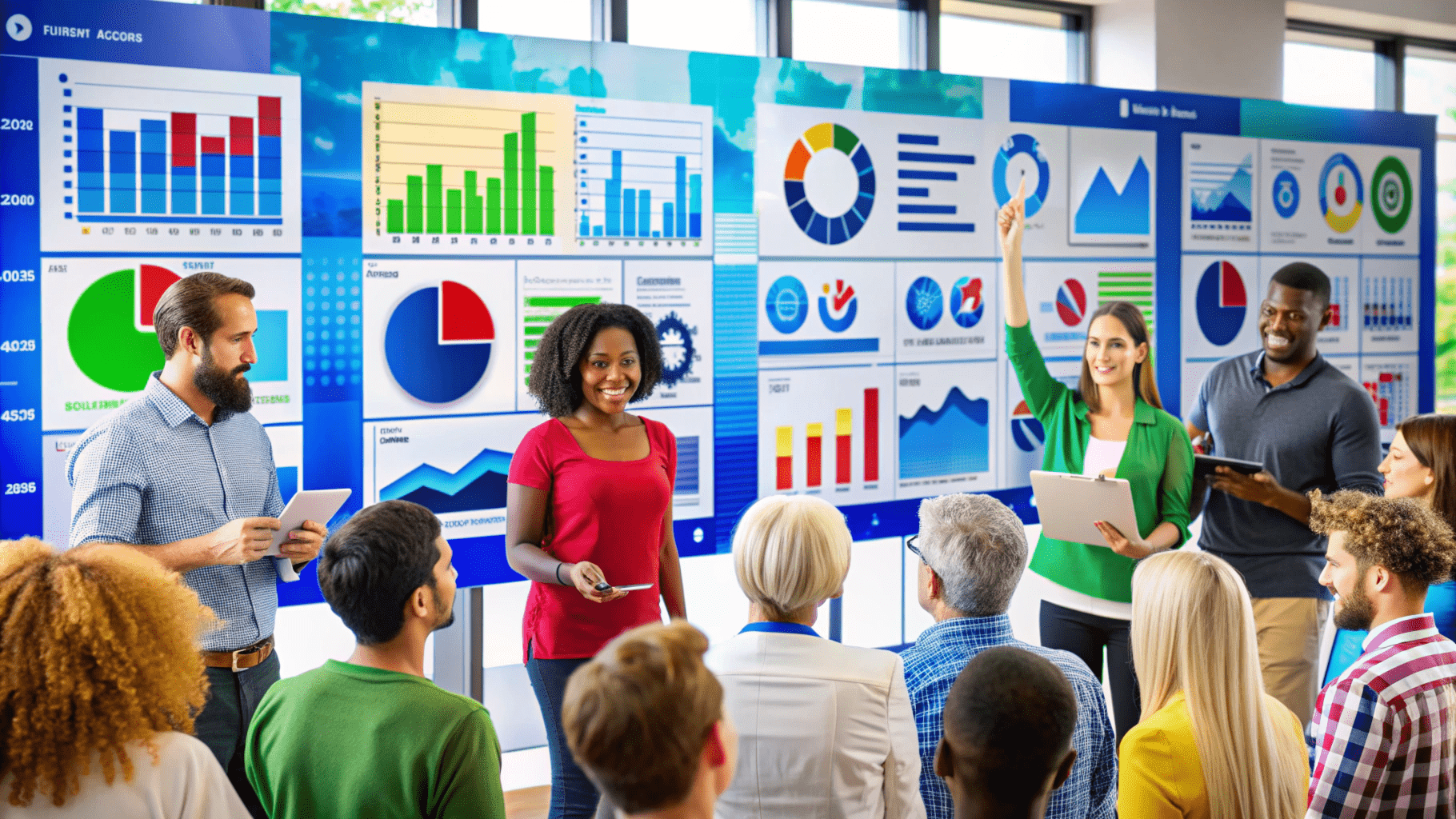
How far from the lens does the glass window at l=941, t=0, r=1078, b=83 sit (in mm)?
4953

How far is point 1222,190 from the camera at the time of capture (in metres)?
4.88

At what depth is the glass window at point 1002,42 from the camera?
495 cm

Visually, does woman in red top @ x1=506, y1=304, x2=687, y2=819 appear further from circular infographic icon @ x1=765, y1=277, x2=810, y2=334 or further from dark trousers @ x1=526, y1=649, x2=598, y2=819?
circular infographic icon @ x1=765, y1=277, x2=810, y2=334

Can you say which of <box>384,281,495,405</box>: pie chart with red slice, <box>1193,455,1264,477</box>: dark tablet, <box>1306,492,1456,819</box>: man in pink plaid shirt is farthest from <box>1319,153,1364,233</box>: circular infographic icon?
<box>384,281,495,405</box>: pie chart with red slice

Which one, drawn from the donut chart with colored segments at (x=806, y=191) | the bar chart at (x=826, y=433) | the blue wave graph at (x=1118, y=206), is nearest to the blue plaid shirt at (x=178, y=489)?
the bar chart at (x=826, y=433)

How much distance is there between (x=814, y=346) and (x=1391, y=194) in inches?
129

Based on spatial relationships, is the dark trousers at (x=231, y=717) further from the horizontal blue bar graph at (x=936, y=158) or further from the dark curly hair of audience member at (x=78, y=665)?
the horizontal blue bar graph at (x=936, y=158)

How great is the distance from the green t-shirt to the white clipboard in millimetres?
1981

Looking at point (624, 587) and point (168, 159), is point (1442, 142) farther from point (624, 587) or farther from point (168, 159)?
point (168, 159)

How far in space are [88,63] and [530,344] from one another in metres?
1.39

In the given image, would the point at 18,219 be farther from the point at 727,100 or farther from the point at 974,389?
the point at 974,389

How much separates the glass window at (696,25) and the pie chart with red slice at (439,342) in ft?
4.59

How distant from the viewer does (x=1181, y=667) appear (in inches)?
75.5

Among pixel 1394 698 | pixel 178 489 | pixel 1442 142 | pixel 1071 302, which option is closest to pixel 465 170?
pixel 178 489
